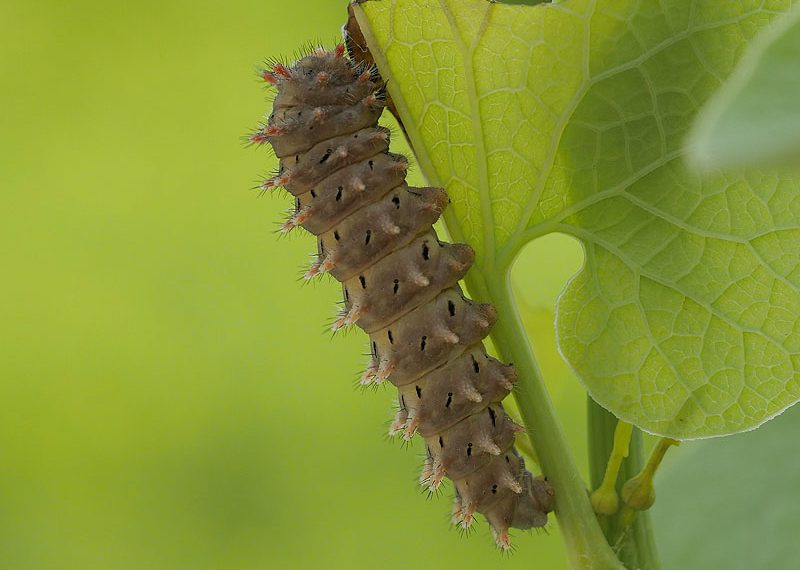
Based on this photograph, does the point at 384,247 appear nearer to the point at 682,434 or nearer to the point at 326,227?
the point at 326,227

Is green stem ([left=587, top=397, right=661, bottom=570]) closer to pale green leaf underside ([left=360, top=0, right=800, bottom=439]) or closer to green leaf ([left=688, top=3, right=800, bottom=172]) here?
pale green leaf underside ([left=360, top=0, right=800, bottom=439])

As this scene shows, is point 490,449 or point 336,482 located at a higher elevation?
point 490,449

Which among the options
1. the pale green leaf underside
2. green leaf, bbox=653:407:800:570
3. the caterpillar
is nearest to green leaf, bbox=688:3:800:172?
the pale green leaf underside

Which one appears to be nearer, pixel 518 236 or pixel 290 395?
pixel 518 236

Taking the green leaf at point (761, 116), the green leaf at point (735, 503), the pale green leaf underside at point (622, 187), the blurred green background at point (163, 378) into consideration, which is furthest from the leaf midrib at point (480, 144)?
the blurred green background at point (163, 378)

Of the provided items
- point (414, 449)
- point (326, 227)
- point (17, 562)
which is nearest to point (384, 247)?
point (326, 227)
